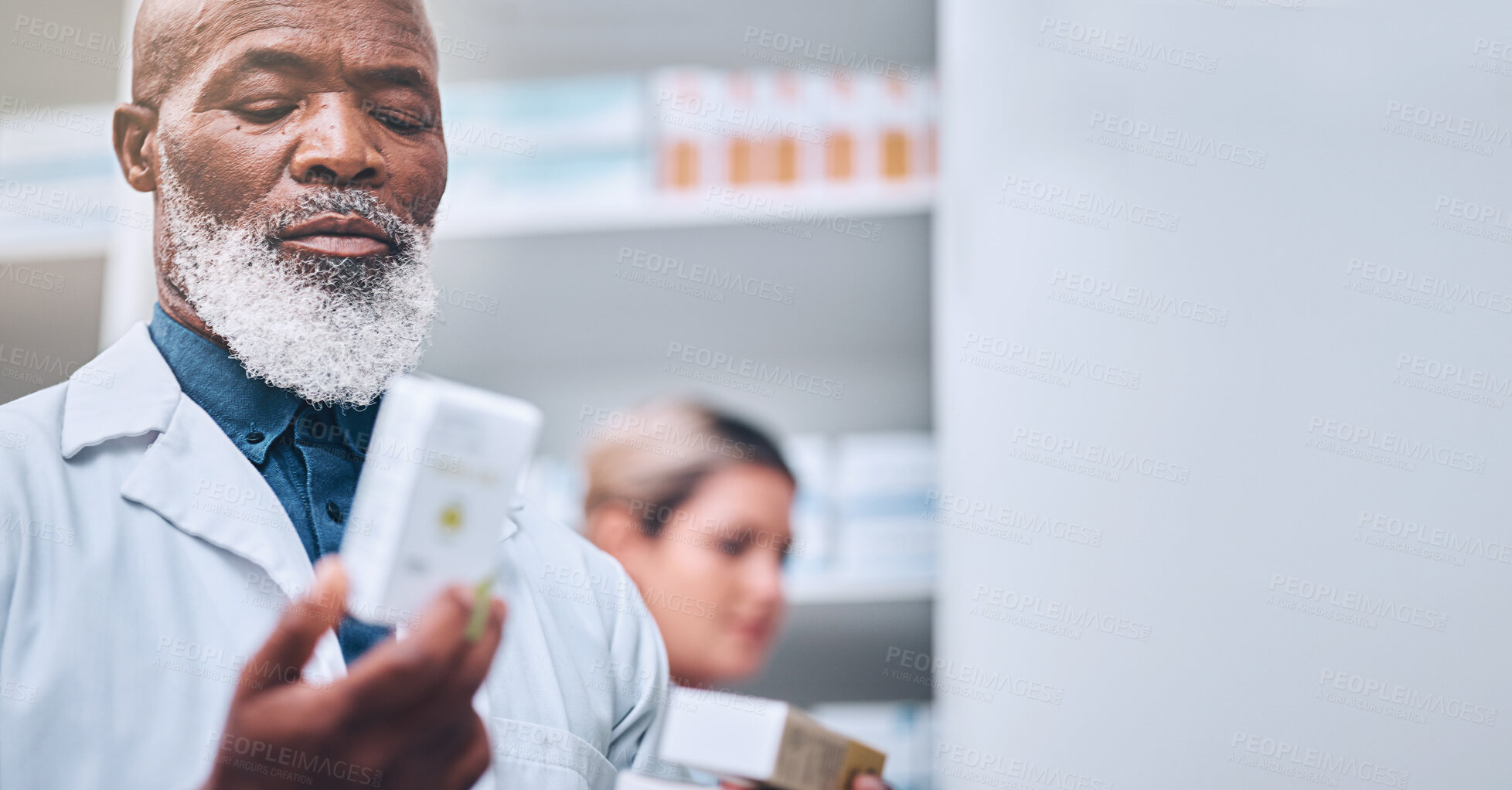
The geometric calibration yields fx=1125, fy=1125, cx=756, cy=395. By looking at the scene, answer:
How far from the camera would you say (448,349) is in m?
1.34

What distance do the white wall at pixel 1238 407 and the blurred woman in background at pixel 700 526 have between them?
0.93 feet

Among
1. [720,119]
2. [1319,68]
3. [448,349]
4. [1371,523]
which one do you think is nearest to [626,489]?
[448,349]

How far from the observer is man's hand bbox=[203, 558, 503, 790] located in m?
0.76

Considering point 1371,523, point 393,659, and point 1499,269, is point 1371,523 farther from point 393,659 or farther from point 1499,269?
point 393,659

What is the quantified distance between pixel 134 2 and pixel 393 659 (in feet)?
2.53

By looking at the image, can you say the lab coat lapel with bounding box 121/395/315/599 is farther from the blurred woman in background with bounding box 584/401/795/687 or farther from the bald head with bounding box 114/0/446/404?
the blurred woman in background with bounding box 584/401/795/687

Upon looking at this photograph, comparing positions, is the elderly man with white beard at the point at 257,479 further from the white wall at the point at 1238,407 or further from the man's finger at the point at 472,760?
the white wall at the point at 1238,407

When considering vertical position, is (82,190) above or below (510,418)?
above

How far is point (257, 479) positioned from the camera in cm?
103

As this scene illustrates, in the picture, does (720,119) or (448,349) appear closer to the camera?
(448,349)

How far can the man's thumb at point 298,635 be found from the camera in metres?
0.74

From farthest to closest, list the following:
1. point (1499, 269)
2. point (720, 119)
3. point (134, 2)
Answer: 1. point (720, 119)
2. point (1499, 269)
3. point (134, 2)

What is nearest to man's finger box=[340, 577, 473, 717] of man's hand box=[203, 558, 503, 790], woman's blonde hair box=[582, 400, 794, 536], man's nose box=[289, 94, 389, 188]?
man's hand box=[203, 558, 503, 790]

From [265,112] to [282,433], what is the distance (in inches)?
12.0
